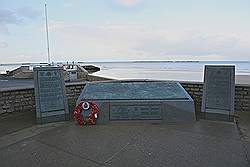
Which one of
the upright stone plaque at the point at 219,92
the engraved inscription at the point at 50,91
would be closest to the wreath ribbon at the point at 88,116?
the engraved inscription at the point at 50,91

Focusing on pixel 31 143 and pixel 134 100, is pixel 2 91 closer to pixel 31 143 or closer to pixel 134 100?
pixel 31 143

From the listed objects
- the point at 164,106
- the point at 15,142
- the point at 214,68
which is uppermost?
the point at 214,68

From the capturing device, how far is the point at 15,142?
5.05 meters

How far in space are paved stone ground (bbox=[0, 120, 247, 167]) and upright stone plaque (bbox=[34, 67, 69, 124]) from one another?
0.49 m

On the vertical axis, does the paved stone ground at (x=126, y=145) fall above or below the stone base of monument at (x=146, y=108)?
below

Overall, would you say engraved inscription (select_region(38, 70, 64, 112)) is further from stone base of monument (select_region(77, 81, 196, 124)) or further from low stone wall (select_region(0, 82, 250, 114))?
low stone wall (select_region(0, 82, 250, 114))

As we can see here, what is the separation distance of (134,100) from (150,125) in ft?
2.80

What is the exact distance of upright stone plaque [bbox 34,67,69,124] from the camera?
6.64 meters

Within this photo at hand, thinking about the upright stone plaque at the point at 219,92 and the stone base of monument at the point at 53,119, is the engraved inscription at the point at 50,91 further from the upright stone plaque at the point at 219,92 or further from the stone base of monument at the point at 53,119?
the upright stone plaque at the point at 219,92

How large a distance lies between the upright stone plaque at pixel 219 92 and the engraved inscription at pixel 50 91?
4181 mm

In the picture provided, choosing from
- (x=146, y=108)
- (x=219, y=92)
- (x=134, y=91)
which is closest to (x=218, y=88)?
(x=219, y=92)

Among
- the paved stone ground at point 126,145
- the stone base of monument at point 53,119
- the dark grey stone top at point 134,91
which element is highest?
the dark grey stone top at point 134,91

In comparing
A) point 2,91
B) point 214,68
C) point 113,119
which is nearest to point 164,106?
point 113,119

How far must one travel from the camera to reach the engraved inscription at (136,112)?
253 inches
